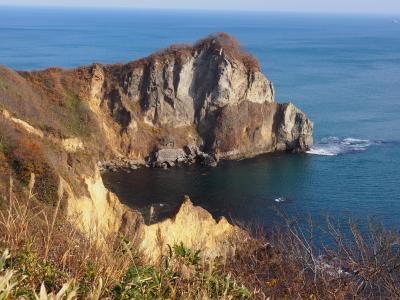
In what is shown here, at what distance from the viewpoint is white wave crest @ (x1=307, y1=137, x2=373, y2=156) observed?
66.2 meters

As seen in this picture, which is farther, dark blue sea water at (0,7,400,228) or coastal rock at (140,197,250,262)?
dark blue sea water at (0,7,400,228)

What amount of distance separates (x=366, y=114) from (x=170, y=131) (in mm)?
31373

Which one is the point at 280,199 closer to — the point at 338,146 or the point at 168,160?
the point at 168,160

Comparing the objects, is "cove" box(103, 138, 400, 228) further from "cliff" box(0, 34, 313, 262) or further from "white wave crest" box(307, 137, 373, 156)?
"cliff" box(0, 34, 313, 262)

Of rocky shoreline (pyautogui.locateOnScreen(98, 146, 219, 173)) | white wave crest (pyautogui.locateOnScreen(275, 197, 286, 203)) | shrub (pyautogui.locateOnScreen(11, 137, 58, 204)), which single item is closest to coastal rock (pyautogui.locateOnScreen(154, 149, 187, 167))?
rocky shoreline (pyautogui.locateOnScreen(98, 146, 219, 173))

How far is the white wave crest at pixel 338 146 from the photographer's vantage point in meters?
66.2

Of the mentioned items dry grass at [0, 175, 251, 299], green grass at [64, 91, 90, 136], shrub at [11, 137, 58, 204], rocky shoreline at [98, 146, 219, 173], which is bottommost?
rocky shoreline at [98, 146, 219, 173]

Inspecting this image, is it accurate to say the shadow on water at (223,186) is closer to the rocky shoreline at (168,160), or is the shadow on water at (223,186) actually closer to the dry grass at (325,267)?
the rocky shoreline at (168,160)

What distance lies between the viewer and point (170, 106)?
6744cm

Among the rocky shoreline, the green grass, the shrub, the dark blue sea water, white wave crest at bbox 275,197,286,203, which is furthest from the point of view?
the green grass

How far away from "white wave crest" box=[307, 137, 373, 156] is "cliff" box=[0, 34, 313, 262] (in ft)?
5.25

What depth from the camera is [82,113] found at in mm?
62031

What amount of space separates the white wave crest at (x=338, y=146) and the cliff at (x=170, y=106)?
1599mm

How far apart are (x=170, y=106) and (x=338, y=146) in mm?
20035
